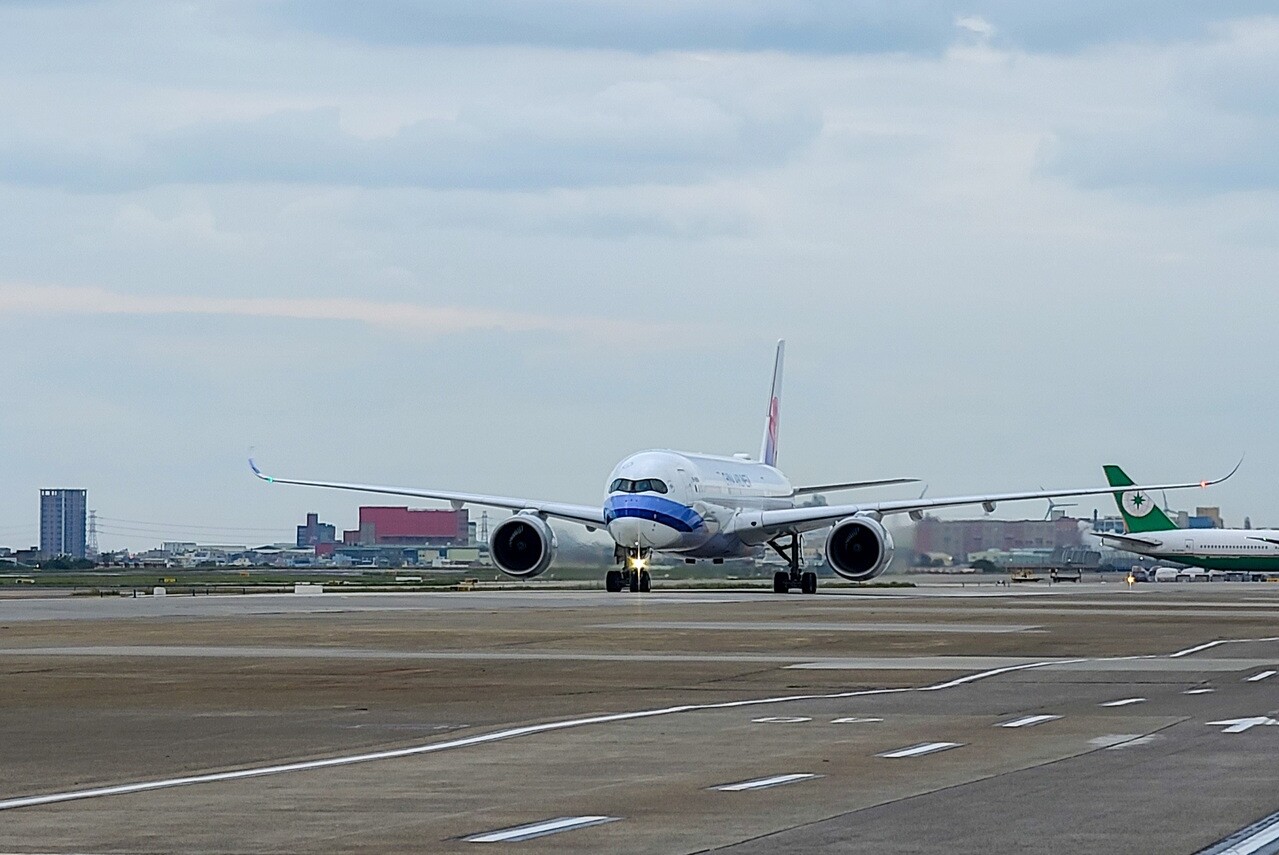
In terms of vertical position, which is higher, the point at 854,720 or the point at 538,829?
the point at 854,720

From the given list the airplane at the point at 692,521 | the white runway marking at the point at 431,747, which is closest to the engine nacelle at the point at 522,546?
the airplane at the point at 692,521

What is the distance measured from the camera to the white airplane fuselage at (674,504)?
6384 cm

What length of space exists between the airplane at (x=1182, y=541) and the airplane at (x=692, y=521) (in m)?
51.4

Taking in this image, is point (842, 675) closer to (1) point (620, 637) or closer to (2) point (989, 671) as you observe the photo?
(2) point (989, 671)

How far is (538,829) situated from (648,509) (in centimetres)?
5220

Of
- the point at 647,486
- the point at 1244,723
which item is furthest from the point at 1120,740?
the point at 647,486

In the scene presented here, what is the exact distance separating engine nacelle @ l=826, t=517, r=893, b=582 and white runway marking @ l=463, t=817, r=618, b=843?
171ft

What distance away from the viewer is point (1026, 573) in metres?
115

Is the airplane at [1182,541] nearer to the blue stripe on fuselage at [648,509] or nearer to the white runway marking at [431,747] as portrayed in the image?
the blue stripe on fuselage at [648,509]

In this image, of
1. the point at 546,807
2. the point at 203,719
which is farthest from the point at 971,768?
the point at 203,719

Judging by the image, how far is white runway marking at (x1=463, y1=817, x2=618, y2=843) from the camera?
11.1 meters

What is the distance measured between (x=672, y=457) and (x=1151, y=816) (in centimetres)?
5394

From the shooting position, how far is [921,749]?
624 inches

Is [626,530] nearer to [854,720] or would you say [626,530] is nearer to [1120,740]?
[854,720]
